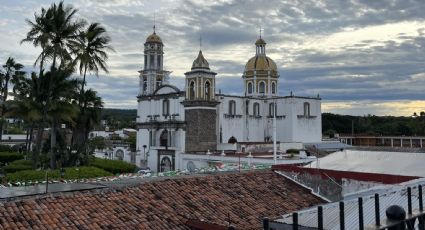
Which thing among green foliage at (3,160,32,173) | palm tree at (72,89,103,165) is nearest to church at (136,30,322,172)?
palm tree at (72,89,103,165)

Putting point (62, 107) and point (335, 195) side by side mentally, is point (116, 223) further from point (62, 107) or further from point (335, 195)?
point (62, 107)

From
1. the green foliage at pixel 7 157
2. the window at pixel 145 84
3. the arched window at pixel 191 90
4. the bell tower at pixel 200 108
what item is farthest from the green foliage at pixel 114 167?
the window at pixel 145 84

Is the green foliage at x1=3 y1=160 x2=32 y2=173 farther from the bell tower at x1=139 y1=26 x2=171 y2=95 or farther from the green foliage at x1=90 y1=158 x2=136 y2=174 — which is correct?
the bell tower at x1=139 y1=26 x2=171 y2=95

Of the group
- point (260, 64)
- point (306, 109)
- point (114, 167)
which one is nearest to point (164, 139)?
point (260, 64)

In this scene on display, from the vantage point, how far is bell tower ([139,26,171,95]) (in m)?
46.4

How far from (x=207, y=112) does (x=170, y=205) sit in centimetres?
2950

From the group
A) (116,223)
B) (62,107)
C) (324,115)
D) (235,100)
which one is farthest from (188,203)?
(324,115)

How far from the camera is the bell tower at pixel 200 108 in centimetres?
3950

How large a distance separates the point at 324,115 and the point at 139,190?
74749 millimetres

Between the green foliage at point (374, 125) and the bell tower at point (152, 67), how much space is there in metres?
36.6

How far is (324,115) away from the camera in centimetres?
8200

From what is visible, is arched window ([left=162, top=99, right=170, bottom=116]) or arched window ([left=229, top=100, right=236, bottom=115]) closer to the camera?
arched window ([left=162, top=99, right=170, bottom=116])

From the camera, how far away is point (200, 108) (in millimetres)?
39344

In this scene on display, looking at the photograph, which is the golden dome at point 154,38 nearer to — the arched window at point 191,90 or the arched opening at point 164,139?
the arched window at point 191,90
